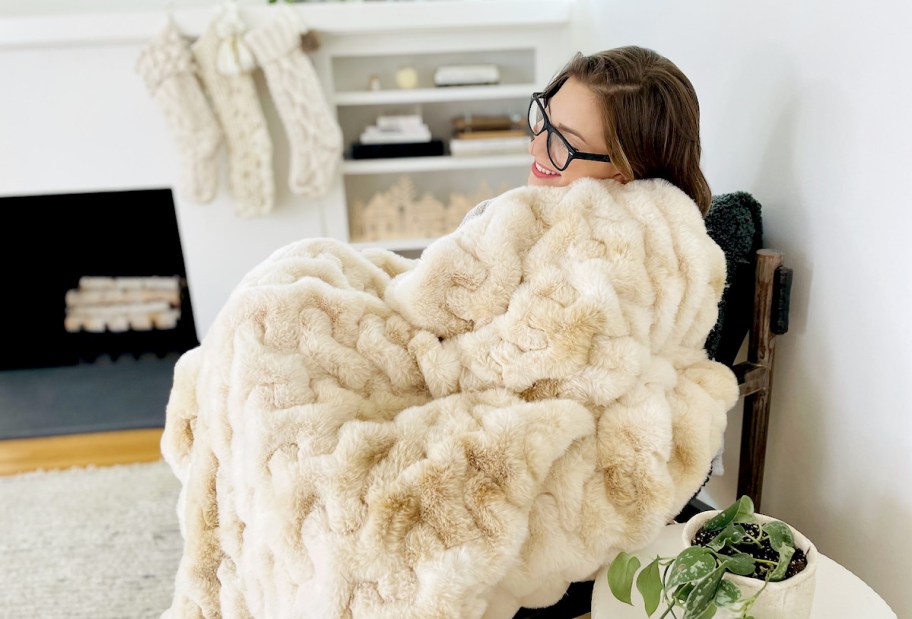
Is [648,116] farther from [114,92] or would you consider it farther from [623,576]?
[114,92]

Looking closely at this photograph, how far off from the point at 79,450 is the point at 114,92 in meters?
1.24

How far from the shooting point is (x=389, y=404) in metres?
0.90

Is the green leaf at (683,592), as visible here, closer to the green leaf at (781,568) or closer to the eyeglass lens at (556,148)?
the green leaf at (781,568)

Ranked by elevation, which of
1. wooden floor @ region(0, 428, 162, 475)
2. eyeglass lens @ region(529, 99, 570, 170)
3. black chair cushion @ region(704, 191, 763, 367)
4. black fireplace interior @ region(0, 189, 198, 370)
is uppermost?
eyeglass lens @ region(529, 99, 570, 170)

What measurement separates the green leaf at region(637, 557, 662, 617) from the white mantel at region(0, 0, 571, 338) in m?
2.00

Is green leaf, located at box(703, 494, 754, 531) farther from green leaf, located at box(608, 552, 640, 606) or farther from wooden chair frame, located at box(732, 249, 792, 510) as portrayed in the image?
wooden chair frame, located at box(732, 249, 792, 510)

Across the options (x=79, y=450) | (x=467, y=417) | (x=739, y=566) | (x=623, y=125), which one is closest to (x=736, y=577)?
→ (x=739, y=566)

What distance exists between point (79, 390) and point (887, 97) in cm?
274

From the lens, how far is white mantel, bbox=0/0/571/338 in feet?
6.95

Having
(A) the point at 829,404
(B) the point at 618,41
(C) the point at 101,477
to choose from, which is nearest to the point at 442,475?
(A) the point at 829,404

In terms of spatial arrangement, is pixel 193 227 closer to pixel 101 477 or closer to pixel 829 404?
pixel 101 477

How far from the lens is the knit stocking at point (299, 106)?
2133mm

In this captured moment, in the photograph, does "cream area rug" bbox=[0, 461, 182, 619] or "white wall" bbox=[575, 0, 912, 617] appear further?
"cream area rug" bbox=[0, 461, 182, 619]

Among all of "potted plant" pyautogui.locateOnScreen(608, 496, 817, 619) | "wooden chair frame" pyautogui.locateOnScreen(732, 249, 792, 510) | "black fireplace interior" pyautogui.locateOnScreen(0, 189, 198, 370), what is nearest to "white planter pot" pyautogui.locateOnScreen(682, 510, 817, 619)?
"potted plant" pyautogui.locateOnScreen(608, 496, 817, 619)
